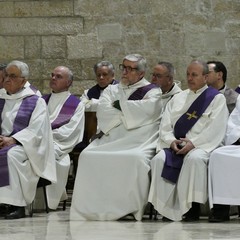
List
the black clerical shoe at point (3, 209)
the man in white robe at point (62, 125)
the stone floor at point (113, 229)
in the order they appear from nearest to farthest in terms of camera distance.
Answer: the stone floor at point (113, 229), the black clerical shoe at point (3, 209), the man in white robe at point (62, 125)

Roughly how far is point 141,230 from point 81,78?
5226 millimetres

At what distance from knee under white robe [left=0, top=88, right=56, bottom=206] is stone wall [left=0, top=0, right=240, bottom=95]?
10.3 ft

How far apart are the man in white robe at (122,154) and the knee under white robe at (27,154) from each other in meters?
0.47

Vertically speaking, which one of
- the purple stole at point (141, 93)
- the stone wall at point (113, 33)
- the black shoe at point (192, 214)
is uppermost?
the stone wall at point (113, 33)

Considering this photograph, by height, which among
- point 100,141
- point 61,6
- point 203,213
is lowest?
point 203,213

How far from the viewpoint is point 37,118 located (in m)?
8.76

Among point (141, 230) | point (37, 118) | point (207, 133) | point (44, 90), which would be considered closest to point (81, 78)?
point (44, 90)

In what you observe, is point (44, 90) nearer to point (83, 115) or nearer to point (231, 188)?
point (83, 115)

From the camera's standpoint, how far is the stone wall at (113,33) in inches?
470

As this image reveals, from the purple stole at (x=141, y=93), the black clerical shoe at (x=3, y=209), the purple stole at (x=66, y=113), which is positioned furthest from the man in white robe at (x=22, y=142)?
the purple stole at (x=141, y=93)

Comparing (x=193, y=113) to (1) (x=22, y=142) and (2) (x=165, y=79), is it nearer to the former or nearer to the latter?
(2) (x=165, y=79)

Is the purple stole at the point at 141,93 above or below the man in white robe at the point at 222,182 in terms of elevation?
above

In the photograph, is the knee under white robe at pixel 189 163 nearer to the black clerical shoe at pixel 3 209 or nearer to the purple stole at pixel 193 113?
the purple stole at pixel 193 113

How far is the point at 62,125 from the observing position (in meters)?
9.67
